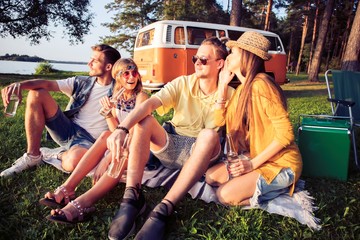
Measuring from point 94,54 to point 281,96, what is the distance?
5.77 ft

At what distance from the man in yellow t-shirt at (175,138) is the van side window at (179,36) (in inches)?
245

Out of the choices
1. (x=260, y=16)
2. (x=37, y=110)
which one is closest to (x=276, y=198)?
(x=37, y=110)

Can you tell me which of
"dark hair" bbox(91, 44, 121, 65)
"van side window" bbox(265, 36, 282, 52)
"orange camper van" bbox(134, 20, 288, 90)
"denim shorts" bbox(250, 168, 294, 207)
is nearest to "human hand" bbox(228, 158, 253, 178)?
"denim shorts" bbox(250, 168, 294, 207)

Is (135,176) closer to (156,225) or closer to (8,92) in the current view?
(156,225)

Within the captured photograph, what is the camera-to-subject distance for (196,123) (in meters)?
2.69

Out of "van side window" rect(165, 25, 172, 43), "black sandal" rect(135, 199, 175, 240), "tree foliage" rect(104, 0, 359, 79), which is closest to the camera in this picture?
"black sandal" rect(135, 199, 175, 240)

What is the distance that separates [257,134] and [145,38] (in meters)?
7.65

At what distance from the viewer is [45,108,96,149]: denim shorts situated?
3.02 meters

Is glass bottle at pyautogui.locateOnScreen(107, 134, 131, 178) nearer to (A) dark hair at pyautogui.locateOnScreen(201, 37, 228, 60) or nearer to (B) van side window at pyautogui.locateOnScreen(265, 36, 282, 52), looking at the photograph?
(A) dark hair at pyautogui.locateOnScreen(201, 37, 228, 60)

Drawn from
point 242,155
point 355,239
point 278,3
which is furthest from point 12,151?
point 278,3

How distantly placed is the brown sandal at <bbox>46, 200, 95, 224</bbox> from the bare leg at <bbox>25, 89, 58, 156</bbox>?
1.11 m

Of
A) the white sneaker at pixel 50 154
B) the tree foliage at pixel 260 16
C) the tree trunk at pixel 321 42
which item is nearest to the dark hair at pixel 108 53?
the white sneaker at pixel 50 154

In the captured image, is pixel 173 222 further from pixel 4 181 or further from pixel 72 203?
pixel 4 181

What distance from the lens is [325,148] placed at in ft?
9.96
